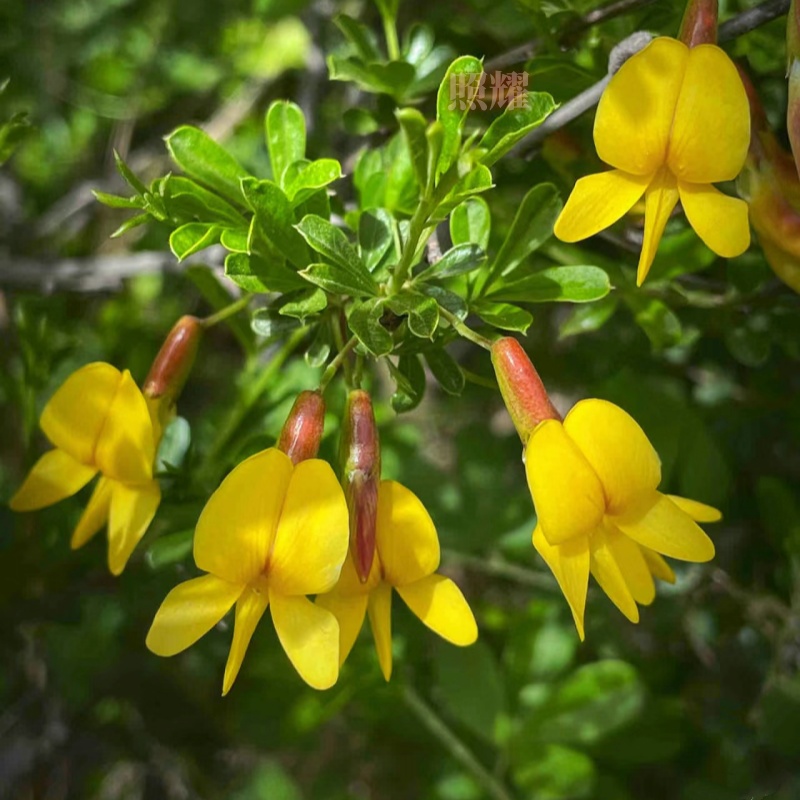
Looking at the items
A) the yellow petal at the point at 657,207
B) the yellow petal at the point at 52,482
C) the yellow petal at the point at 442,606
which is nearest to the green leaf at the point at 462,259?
the yellow petal at the point at 657,207

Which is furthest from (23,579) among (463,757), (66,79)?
(66,79)

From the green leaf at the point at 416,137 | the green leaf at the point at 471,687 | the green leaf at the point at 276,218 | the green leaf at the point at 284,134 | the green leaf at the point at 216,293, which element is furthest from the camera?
the green leaf at the point at 471,687

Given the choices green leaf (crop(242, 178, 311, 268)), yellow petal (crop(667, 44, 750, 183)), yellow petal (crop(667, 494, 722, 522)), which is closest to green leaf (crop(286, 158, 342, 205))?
green leaf (crop(242, 178, 311, 268))

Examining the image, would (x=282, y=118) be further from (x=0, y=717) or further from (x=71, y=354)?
(x=0, y=717)

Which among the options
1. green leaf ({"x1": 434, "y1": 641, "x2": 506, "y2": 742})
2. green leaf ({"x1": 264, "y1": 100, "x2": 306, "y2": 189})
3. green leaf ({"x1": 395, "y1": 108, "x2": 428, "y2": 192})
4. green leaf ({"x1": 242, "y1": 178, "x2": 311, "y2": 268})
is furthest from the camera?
green leaf ({"x1": 434, "y1": 641, "x2": 506, "y2": 742})

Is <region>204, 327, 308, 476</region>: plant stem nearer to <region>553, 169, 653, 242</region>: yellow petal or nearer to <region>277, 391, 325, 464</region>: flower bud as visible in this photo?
<region>277, 391, 325, 464</region>: flower bud

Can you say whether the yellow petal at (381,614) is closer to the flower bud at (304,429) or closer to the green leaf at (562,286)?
the flower bud at (304,429)
